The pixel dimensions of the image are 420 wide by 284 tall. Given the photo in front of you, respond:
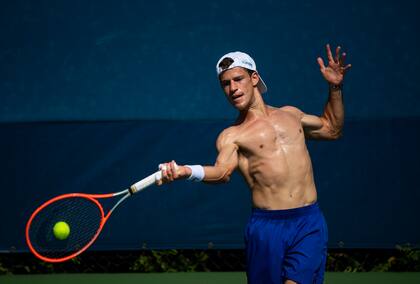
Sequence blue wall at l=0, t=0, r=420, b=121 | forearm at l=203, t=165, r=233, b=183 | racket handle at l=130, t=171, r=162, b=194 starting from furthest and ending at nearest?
1. blue wall at l=0, t=0, r=420, b=121
2. forearm at l=203, t=165, r=233, b=183
3. racket handle at l=130, t=171, r=162, b=194

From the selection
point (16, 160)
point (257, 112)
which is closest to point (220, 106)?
point (16, 160)

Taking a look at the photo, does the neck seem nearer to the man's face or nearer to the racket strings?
the man's face

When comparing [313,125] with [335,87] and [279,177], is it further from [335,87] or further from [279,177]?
[279,177]

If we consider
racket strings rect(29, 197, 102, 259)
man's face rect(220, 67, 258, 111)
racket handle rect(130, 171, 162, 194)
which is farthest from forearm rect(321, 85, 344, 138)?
racket strings rect(29, 197, 102, 259)

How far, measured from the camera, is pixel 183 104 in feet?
19.8

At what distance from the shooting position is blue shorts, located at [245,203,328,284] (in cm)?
378

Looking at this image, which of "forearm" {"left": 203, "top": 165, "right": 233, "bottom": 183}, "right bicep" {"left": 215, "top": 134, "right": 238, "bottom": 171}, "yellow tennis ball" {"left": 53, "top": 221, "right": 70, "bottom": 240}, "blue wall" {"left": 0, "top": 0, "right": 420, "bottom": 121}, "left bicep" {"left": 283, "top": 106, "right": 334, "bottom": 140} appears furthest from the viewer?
"blue wall" {"left": 0, "top": 0, "right": 420, "bottom": 121}

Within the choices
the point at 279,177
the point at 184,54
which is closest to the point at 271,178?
the point at 279,177

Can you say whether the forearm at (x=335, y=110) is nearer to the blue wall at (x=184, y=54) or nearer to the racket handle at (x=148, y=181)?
the racket handle at (x=148, y=181)

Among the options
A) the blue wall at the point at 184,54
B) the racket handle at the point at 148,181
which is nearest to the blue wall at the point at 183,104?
the blue wall at the point at 184,54

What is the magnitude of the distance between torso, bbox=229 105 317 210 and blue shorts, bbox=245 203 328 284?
0.07 meters

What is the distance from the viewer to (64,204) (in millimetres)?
4219

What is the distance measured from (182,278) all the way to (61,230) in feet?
6.01

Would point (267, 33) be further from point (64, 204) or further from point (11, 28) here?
point (64, 204)
